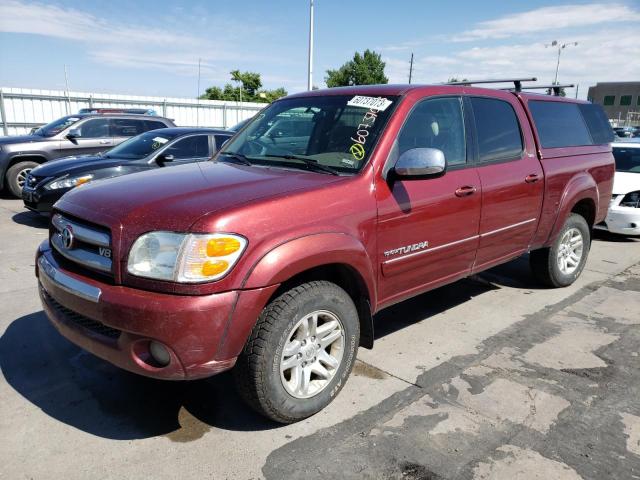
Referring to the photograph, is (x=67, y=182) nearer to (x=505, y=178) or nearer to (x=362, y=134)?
(x=362, y=134)

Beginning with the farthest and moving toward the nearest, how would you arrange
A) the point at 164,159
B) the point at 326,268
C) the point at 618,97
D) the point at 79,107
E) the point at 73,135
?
the point at 618,97 → the point at 79,107 → the point at 73,135 → the point at 164,159 → the point at 326,268

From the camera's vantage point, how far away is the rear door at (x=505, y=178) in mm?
3904

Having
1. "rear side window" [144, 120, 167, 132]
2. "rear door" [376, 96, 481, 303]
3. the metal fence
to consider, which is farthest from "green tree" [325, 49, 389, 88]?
"rear door" [376, 96, 481, 303]

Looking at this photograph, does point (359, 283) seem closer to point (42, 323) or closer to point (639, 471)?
point (639, 471)

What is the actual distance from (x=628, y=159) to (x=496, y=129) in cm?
564

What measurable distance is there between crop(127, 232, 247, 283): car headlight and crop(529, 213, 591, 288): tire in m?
3.75

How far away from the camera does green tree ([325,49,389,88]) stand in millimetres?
57594

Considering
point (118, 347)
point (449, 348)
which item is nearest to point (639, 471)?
point (449, 348)

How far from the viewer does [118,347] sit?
2.44 meters

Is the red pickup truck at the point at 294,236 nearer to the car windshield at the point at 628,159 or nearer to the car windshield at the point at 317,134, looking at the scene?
the car windshield at the point at 317,134

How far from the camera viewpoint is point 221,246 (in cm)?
236

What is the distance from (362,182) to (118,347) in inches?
63.1

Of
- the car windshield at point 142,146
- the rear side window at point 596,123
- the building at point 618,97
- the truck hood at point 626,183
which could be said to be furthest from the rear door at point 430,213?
the building at point 618,97

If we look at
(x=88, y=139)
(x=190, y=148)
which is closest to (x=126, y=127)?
(x=88, y=139)
